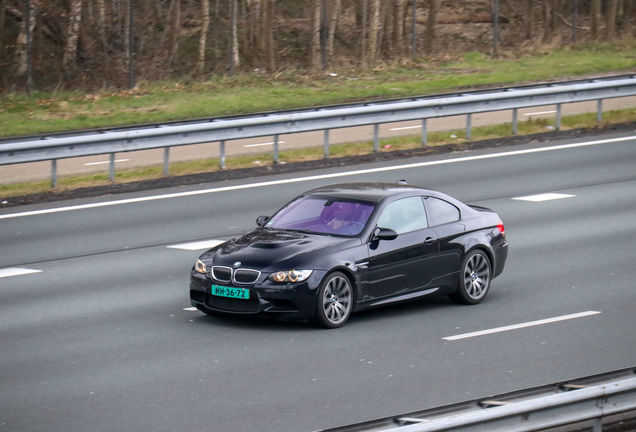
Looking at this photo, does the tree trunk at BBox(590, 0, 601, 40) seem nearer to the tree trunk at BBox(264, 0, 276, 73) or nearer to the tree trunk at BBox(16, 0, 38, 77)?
the tree trunk at BBox(264, 0, 276, 73)

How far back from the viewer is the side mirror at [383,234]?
11.7 meters

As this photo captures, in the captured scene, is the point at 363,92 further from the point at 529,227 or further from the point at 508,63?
the point at 529,227

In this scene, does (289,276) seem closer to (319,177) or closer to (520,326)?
(520,326)

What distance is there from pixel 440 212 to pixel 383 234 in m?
1.17

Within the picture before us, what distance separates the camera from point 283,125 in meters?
22.1

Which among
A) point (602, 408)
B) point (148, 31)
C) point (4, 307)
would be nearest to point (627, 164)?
point (4, 307)

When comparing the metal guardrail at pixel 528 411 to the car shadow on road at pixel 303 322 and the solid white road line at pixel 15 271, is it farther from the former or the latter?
the solid white road line at pixel 15 271

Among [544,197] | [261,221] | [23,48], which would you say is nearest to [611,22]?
[23,48]

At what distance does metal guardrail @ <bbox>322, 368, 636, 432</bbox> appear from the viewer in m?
6.39

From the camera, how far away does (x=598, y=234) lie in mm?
15750

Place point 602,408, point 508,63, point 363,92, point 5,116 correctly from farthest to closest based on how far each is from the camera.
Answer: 1. point 508,63
2. point 363,92
3. point 5,116
4. point 602,408

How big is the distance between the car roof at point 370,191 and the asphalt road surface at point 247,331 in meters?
1.31

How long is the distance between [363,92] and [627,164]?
11.8 metres

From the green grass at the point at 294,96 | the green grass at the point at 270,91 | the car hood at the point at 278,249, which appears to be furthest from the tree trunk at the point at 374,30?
the car hood at the point at 278,249
